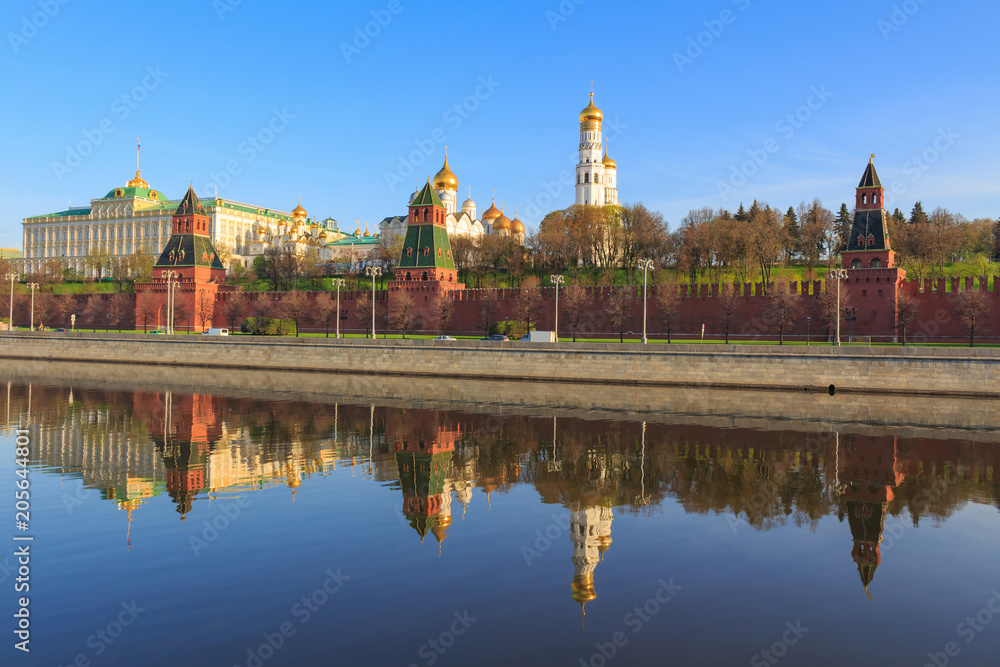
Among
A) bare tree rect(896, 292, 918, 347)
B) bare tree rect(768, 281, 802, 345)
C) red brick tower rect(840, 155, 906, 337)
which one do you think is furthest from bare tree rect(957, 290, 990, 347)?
bare tree rect(768, 281, 802, 345)

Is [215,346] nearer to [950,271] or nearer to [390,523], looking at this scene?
[390,523]

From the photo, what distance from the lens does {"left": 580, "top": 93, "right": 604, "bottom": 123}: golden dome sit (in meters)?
A: 81.8

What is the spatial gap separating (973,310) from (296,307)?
4364 centimetres

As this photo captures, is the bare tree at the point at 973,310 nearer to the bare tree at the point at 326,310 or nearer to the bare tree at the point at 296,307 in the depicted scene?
the bare tree at the point at 326,310

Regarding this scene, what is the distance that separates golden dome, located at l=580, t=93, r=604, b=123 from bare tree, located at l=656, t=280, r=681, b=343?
4210cm

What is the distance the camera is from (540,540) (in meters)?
11.5

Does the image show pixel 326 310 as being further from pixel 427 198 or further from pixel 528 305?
pixel 528 305

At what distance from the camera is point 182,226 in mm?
60344

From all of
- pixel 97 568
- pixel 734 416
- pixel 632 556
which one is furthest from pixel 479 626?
pixel 734 416

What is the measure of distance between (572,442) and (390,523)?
8.52 meters

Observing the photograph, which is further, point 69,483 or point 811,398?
point 811,398

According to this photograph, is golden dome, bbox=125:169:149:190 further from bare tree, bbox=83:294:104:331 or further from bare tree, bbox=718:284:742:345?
bare tree, bbox=718:284:742:345

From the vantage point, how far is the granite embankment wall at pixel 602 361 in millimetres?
28797

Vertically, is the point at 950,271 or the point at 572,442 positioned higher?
the point at 950,271
